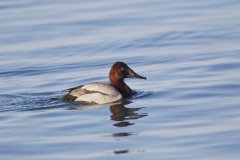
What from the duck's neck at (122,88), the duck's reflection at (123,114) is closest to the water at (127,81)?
the duck's reflection at (123,114)

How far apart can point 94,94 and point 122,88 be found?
1.00 meters

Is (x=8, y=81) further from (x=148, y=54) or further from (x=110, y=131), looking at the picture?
(x=110, y=131)

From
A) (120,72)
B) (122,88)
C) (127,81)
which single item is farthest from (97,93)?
(127,81)

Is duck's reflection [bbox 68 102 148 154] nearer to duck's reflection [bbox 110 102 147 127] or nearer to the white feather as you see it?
duck's reflection [bbox 110 102 147 127]

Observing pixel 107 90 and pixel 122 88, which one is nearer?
pixel 107 90

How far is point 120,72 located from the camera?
16.8 meters

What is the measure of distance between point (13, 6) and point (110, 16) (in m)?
3.82

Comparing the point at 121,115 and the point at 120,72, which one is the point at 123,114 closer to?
the point at 121,115

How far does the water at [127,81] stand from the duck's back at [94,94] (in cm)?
32

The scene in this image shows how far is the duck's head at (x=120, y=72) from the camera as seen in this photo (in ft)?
55.0

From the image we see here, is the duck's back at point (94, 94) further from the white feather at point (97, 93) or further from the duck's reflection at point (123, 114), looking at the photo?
the duck's reflection at point (123, 114)

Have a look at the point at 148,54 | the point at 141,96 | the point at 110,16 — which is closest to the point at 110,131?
the point at 141,96

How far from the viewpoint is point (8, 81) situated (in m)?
17.6

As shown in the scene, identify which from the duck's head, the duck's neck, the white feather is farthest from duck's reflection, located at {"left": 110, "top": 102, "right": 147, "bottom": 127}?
the duck's head
